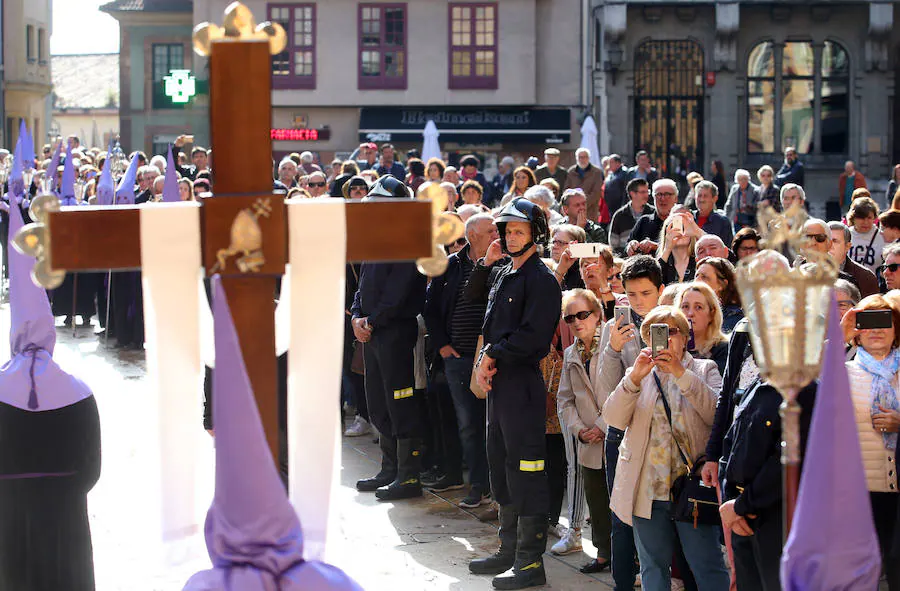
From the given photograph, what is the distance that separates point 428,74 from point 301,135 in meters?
3.58

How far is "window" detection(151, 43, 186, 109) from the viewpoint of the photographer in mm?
43375

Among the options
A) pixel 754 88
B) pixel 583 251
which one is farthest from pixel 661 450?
pixel 754 88

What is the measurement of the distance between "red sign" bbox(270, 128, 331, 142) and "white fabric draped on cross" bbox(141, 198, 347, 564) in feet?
105

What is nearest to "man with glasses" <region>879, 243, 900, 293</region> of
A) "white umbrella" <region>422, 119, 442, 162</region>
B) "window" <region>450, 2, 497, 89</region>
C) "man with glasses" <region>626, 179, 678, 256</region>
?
"man with glasses" <region>626, 179, 678, 256</region>

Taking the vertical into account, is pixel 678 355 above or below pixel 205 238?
below

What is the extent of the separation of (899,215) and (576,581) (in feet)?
13.1

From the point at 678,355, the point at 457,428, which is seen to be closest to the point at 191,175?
the point at 457,428

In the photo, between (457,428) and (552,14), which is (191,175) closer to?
(457,428)

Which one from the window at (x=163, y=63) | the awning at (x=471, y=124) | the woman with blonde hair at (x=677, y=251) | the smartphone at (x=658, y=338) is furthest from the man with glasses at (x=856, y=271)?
the window at (x=163, y=63)

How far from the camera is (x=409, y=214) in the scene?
11.9 feet

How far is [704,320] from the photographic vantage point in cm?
680

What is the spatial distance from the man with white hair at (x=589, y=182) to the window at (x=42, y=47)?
4097 centimetres

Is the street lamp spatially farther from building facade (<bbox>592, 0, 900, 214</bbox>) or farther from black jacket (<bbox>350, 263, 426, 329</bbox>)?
building facade (<bbox>592, 0, 900, 214</bbox>)

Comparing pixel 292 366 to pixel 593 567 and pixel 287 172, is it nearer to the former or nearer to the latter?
pixel 593 567
